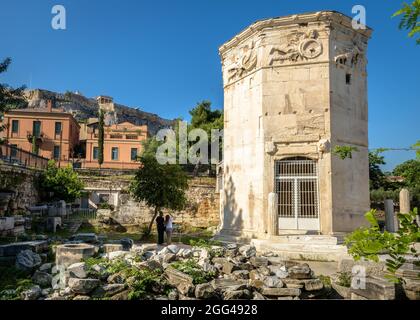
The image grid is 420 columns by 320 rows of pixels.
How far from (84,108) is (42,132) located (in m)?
28.7

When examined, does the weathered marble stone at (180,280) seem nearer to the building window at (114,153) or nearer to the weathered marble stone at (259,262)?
the weathered marble stone at (259,262)

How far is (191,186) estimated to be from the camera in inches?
1165

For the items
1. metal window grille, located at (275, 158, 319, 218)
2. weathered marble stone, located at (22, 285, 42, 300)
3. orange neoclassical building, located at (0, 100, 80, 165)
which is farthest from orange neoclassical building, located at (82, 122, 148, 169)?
weathered marble stone, located at (22, 285, 42, 300)

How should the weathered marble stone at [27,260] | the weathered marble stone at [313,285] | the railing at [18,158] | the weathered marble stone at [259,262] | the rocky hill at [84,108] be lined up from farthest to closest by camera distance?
the rocky hill at [84,108] < the railing at [18,158] < the weathered marble stone at [259,262] < the weathered marble stone at [27,260] < the weathered marble stone at [313,285]

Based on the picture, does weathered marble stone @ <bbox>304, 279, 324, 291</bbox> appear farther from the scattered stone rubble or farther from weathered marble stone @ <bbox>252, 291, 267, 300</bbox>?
weathered marble stone @ <bbox>252, 291, 267, 300</bbox>

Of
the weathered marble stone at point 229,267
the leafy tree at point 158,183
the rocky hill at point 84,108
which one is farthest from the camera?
the rocky hill at point 84,108

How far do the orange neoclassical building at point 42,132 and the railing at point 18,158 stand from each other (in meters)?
15.7

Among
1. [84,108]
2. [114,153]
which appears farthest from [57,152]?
[84,108]

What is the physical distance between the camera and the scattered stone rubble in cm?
640

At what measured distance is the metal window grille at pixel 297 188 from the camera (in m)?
12.4

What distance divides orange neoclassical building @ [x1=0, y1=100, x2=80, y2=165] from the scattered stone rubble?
3518 centimetres

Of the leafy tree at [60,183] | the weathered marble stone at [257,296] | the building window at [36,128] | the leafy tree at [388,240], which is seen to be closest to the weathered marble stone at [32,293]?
the weathered marble stone at [257,296]

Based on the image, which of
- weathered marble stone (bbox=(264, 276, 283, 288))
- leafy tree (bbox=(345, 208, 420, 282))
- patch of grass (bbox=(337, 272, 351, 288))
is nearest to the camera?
leafy tree (bbox=(345, 208, 420, 282))

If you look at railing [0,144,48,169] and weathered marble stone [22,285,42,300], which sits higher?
railing [0,144,48,169]
